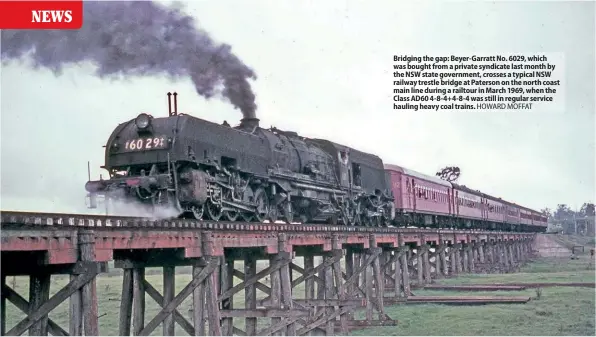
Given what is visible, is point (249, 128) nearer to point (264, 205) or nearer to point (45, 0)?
point (264, 205)

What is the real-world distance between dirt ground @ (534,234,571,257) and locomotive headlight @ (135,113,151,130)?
212 feet

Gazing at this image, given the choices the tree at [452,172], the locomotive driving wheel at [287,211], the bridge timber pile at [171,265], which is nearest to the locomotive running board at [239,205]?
the bridge timber pile at [171,265]

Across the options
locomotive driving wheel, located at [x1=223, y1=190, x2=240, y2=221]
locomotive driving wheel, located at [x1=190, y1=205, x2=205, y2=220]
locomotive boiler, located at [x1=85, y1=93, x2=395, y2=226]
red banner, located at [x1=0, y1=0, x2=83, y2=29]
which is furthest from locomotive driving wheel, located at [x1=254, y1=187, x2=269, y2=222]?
red banner, located at [x1=0, y1=0, x2=83, y2=29]

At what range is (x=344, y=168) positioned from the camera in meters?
21.7

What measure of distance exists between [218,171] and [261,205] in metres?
2.30

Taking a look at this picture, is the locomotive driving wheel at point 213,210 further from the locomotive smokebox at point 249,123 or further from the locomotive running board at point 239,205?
the locomotive smokebox at point 249,123

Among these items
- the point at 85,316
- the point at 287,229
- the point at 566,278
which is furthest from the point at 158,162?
the point at 566,278

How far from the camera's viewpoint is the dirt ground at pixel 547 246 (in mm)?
69375

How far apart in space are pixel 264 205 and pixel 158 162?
393 cm

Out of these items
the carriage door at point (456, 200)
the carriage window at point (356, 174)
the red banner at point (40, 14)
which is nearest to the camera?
the red banner at point (40, 14)

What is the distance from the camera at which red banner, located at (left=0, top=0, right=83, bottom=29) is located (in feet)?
31.2

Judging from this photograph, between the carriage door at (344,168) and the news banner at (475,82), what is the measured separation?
8.41 metres

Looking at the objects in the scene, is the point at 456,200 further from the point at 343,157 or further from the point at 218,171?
the point at 218,171

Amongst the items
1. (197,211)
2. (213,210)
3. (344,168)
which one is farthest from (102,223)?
(344,168)
